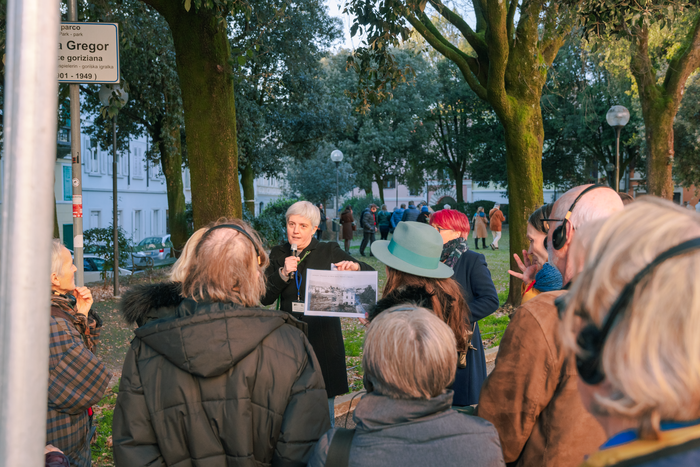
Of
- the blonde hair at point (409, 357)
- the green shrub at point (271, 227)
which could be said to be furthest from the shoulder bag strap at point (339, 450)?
the green shrub at point (271, 227)

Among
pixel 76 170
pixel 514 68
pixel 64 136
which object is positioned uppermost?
pixel 64 136

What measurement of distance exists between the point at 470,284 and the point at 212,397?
2386 millimetres

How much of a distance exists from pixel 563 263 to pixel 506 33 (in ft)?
25.9

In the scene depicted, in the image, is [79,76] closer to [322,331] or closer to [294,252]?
[294,252]

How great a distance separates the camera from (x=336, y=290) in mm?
3760

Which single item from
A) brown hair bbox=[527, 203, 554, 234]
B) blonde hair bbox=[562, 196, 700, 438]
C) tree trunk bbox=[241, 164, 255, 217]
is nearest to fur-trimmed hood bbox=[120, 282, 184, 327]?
brown hair bbox=[527, 203, 554, 234]

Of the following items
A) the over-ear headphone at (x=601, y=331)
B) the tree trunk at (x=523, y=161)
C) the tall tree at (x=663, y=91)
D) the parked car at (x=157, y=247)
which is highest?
the tall tree at (x=663, y=91)

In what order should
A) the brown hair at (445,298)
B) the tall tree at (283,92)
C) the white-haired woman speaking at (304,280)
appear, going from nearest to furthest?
1. the brown hair at (445,298)
2. the white-haired woman speaking at (304,280)
3. the tall tree at (283,92)

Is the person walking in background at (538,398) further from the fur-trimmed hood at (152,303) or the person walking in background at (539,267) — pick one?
the fur-trimmed hood at (152,303)

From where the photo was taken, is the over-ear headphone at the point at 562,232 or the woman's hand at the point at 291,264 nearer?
the over-ear headphone at the point at 562,232

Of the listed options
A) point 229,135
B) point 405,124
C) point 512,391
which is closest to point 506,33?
point 229,135

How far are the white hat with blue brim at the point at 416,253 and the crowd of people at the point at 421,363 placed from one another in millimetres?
12

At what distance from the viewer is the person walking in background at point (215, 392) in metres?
2.27

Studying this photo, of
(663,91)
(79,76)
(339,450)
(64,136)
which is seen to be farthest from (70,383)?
(64,136)
